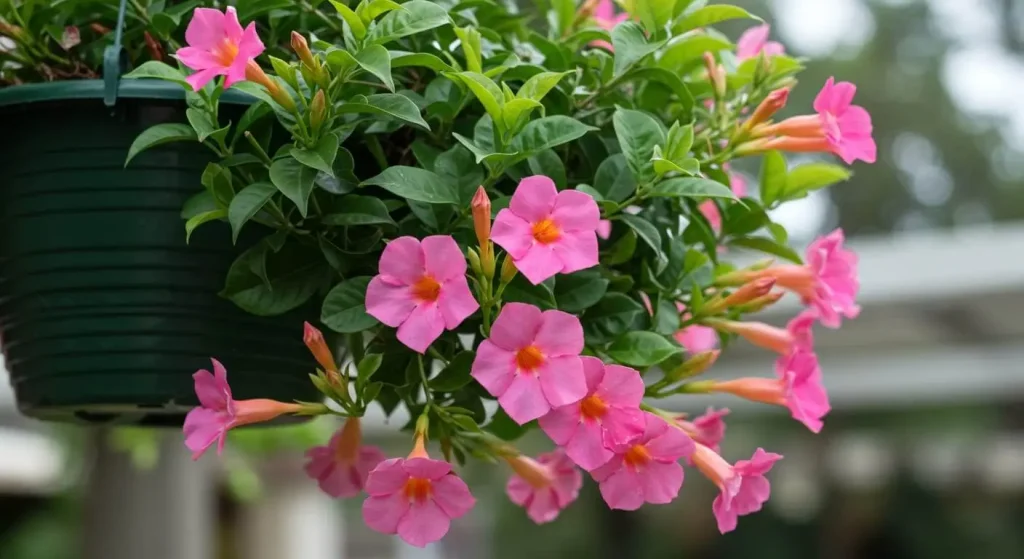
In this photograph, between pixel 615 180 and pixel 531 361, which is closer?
pixel 531 361

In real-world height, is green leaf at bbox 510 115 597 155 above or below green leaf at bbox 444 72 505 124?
below

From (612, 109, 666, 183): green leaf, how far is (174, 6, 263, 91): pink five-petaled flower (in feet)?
0.77

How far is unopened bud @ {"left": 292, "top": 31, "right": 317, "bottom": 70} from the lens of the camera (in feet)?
1.93

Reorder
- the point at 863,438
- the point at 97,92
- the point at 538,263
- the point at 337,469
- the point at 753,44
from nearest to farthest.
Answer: the point at 538,263, the point at 97,92, the point at 337,469, the point at 753,44, the point at 863,438

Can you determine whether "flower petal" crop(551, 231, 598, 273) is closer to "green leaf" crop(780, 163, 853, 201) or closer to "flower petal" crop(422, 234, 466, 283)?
"flower petal" crop(422, 234, 466, 283)

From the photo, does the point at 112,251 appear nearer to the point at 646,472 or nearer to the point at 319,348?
the point at 319,348

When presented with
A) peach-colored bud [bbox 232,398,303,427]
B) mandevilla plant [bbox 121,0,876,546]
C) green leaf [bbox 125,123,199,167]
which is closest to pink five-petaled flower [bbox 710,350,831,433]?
mandevilla plant [bbox 121,0,876,546]

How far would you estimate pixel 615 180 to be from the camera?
0.70 m

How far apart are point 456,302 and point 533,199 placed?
73 millimetres

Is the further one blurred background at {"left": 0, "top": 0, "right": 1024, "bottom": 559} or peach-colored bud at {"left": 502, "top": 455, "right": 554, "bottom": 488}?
blurred background at {"left": 0, "top": 0, "right": 1024, "bottom": 559}

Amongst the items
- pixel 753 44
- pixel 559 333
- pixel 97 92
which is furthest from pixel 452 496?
pixel 753 44

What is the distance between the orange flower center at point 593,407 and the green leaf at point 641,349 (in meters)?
0.07

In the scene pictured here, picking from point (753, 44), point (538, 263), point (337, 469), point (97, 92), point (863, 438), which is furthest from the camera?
point (863, 438)

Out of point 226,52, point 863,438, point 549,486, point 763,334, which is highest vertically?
point 226,52
